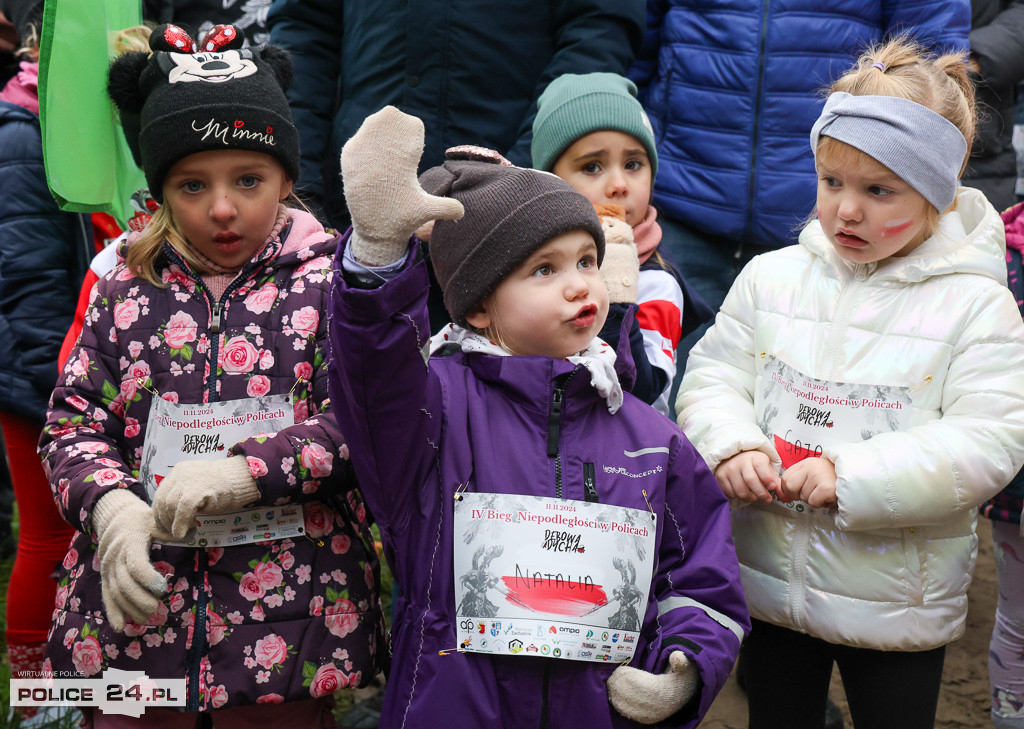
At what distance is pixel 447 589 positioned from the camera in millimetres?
1987

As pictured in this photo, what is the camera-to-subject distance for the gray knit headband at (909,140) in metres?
2.33

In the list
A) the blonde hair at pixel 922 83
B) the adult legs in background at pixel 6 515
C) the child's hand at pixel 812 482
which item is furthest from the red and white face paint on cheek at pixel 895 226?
the adult legs in background at pixel 6 515

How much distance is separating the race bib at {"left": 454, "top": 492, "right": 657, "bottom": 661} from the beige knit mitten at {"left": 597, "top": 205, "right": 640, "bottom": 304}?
27.6 inches

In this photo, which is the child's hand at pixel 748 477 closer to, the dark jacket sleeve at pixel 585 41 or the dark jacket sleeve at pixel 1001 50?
the dark jacket sleeve at pixel 585 41

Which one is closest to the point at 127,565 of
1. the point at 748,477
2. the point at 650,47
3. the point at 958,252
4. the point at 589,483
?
the point at 589,483

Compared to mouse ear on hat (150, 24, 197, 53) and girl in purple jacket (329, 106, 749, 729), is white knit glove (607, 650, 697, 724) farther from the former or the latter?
mouse ear on hat (150, 24, 197, 53)

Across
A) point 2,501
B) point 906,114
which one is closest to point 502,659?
point 906,114

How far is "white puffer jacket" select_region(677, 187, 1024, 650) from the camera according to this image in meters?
2.24

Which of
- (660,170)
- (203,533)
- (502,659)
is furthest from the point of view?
(660,170)

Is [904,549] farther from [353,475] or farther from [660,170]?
[660,170]

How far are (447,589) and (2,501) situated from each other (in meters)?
3.72

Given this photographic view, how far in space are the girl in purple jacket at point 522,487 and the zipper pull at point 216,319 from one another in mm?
542

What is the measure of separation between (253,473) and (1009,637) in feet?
7.71

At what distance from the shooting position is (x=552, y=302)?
2102 mm
